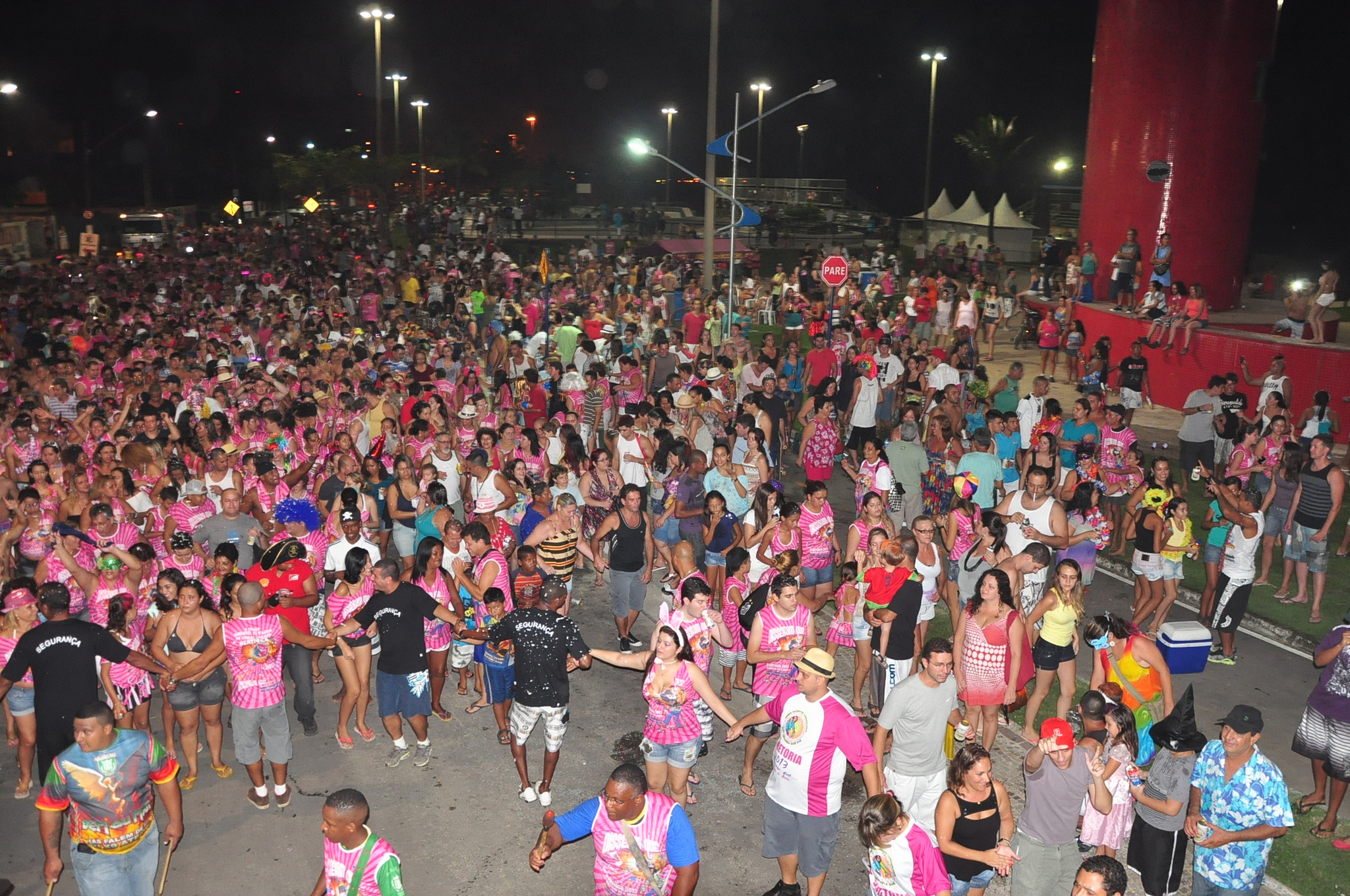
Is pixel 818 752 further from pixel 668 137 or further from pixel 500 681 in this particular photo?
pixel 668 137

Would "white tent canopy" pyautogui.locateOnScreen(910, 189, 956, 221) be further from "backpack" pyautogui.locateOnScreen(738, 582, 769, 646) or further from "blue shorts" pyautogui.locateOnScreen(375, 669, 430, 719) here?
"blue shorts" pyautogui.locateOnScreen(375, 669, 430, 719)

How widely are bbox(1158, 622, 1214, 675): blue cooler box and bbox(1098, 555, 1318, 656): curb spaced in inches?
65.5

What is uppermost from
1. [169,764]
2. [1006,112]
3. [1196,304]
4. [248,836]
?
[1006,112]

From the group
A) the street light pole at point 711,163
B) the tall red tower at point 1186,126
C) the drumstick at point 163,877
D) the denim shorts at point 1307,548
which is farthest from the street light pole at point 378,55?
the drumstick at point 163,877

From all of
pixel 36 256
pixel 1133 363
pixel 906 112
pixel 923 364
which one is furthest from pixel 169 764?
pixel 906 112

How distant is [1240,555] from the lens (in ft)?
29.9

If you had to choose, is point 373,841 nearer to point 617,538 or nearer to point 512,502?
point 617,538

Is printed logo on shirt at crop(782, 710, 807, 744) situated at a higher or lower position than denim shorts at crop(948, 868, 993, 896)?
higher

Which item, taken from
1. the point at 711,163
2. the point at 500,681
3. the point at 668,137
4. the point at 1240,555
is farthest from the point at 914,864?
the point at 668,137

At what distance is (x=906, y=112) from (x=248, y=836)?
207 feet

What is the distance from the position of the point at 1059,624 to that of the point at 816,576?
7.07 ft

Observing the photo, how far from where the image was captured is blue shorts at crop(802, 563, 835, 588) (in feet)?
30.0

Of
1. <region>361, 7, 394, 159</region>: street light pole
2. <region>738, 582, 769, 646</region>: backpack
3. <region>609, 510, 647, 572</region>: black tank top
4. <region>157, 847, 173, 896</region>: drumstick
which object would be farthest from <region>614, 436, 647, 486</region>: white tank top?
<region>361, 7, 394, 159</region>: street light pole

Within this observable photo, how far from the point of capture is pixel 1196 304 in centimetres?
1891
